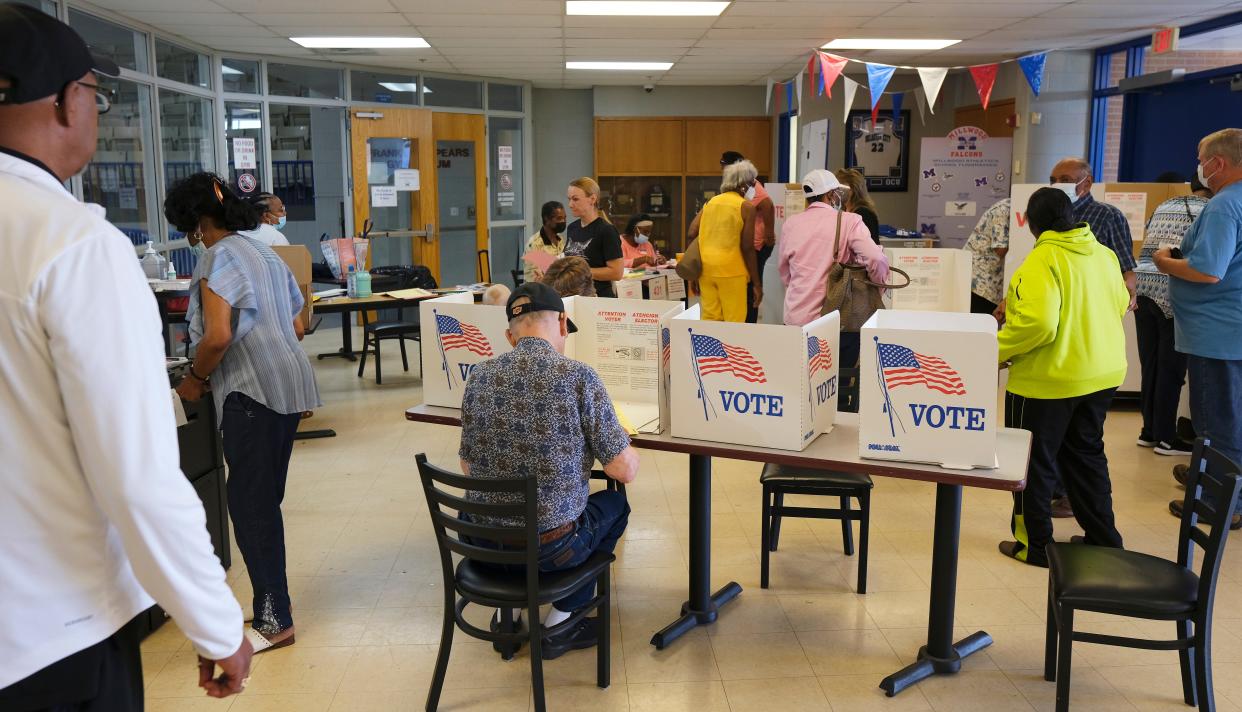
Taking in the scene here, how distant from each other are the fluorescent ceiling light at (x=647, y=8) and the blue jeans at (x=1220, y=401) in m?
3.72

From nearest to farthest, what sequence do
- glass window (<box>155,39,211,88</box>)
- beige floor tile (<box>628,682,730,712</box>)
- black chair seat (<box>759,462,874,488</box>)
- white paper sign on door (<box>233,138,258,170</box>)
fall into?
beige floor tile (<box>628,682,730,712</box>)
black chair seat (<box>759,462,874,488</box>)
glass window (<box>155,39,211,88</box>)
white paper sign on door (<box>233,138,258,170</box>)

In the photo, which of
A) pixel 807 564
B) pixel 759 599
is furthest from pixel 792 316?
pixel 759 599

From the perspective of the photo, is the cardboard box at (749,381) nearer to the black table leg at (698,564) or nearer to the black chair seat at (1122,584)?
the black table leg at (698,564)

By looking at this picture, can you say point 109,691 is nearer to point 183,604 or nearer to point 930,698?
point 183,604

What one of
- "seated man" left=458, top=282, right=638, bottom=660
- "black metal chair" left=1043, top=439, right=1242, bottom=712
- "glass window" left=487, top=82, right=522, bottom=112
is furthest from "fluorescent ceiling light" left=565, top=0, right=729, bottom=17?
"glass window" left=487, top=82, right=522, bottom=112

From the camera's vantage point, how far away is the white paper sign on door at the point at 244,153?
873 centimetres

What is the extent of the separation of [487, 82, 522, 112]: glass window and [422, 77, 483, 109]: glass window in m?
0.17

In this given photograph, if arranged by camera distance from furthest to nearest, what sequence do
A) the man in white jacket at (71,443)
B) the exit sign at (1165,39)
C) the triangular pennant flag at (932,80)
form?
the triangular pennant flag at (932,80)
the exit sign at (1165,39)
the man in white jacket at (71,443)

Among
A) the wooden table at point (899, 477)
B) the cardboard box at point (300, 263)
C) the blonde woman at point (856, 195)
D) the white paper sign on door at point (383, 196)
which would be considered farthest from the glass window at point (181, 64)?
the wooden table at point (899, 477)

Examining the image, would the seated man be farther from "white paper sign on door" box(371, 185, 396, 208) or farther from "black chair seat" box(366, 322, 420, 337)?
"white paper sign on door" box(371, 185, 396, 208)

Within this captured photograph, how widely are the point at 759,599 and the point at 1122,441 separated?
10.5ft

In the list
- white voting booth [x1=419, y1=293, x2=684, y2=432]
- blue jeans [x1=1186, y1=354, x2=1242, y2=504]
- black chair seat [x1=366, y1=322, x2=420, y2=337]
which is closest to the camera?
white voting booth [x1=419, y1=293, x2=684, y2=432]

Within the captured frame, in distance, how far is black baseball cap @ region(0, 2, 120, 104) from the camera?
1.27m

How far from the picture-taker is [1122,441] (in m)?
5.60
